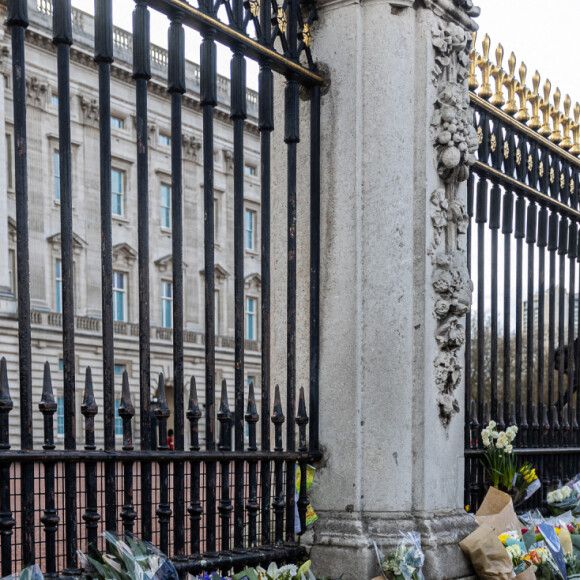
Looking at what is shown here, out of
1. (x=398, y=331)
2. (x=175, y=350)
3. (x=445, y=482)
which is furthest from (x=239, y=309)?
(x=445, y=482)

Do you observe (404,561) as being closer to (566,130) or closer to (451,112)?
(451,112)

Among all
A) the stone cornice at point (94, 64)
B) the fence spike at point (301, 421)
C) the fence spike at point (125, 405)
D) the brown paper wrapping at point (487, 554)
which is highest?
the stone cornice at point (94, 64)

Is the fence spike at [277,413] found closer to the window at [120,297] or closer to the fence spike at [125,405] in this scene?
the fence spike at [125,405]

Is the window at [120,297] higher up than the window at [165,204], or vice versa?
the window at [165,204]

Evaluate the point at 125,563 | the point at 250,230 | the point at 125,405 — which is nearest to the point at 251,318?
the point at 250,230

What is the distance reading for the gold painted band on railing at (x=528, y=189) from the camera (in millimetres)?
6035

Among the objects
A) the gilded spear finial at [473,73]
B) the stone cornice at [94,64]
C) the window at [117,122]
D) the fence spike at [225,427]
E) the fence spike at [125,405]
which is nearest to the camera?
the fence spike at [125,405]

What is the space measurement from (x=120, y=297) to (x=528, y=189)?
2187 cm

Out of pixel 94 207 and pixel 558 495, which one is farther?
pixel 94 207

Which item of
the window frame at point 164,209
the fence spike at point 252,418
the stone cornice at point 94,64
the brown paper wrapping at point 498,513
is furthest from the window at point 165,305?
the fence spike at point 252,418

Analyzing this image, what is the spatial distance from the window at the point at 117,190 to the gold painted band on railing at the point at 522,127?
19371 millimetres

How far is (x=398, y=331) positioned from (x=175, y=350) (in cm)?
118

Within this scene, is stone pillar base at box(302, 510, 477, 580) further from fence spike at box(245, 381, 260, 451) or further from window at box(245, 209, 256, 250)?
window at box(245, 209, 256, 250)

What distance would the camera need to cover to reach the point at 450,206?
490 cm
